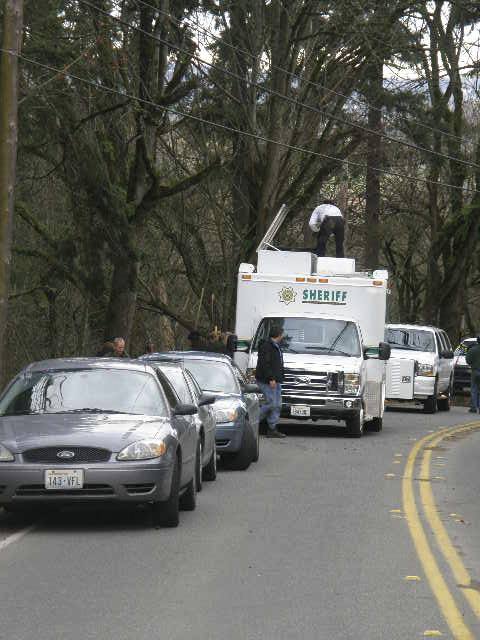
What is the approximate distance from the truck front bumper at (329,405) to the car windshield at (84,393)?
11.0m

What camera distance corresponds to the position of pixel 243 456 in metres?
17.2

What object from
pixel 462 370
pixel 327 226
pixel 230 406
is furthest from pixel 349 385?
pixel 462 370

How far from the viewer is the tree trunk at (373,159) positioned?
116 feet

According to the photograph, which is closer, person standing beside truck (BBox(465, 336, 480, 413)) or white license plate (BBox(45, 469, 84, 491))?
white license plate (BBox(45, 469, 84, 491))

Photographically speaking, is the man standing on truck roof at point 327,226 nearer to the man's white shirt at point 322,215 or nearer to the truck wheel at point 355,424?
the man's white shirt at point 322,215

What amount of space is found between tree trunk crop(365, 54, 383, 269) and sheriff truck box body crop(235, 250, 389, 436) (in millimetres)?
11094

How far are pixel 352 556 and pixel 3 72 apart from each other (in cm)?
1113

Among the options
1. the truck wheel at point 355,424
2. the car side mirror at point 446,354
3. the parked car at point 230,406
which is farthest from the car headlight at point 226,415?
the car side mirror at point 446,354

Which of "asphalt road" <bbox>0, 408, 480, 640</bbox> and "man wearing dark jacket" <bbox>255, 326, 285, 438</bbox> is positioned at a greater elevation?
"man wearing dark jacket" <bbox>255, 326, 285, 438</bbox>

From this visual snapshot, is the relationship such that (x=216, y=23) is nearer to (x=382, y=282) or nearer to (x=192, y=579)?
(x=382, y=282)

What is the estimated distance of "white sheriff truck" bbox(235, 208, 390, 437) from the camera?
77.6 ft

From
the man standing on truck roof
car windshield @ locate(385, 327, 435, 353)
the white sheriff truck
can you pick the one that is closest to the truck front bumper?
the white sheriff truck

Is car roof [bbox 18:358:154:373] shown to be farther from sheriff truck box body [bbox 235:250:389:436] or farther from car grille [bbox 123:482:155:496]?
sheriff truck box body [bbox 235:250:389:436]

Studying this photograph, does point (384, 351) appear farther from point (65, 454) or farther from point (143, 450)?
point (65, 454)
